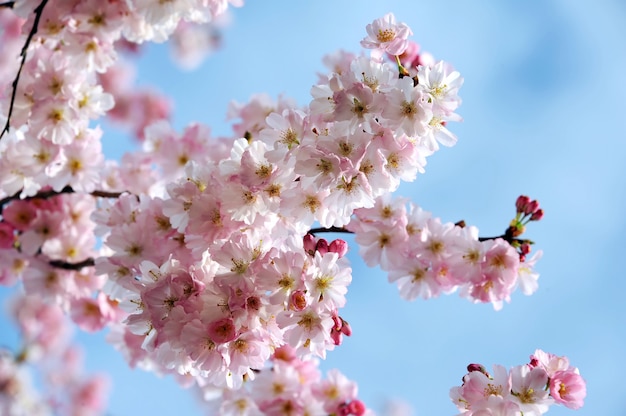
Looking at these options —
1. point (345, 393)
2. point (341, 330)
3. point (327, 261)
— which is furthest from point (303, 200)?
point (345, 393)

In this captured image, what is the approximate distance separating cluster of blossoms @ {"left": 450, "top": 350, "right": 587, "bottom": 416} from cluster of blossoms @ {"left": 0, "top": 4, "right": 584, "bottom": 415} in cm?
40

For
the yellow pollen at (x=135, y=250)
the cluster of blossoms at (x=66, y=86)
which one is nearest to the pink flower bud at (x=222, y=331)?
the yellow pollen at (x=135, y=250)

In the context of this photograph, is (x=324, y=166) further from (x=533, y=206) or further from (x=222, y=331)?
(x=533, y=206)

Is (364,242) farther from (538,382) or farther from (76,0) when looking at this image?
(76,0)

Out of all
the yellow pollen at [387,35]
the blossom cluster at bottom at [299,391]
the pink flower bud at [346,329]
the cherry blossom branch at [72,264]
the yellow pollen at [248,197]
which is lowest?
the cherry blossom branch at [72,264]

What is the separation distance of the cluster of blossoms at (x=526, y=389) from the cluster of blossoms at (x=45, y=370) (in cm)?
520

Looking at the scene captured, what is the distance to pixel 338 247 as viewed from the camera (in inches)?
86.8

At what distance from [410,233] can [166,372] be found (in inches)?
58.7

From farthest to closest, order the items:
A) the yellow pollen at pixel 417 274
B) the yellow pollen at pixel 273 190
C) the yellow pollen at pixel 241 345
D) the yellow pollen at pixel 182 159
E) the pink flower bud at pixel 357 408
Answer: the yellow pollen at pixel 182 159
the pink flower bud at pixel 357 408
the yellow pollen at pixel 417 274
the yellow pollen at pixel 273 190
the yellow pollen at pixel 241 345

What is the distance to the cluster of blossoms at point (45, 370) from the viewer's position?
6770 mm

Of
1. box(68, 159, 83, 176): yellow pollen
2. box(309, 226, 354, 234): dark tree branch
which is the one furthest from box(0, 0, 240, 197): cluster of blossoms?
box(309, 226, 354, 234): dark tree branch

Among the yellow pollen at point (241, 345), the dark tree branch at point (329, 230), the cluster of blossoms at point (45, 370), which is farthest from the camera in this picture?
the cluster of blossoms at point (45, 370)

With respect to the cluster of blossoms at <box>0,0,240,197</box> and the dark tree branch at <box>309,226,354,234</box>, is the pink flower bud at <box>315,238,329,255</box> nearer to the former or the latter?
the dark tree branch at <box>309,226,354,234</box>

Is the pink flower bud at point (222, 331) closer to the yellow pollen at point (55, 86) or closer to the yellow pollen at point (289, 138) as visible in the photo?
the yellow pollen at point (289, 138)
